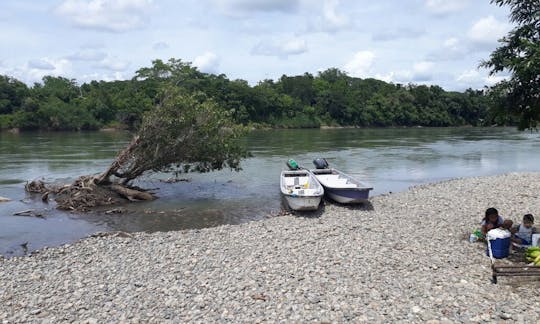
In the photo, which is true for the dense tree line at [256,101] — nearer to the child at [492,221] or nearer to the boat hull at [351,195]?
the boat hull at [351,195]

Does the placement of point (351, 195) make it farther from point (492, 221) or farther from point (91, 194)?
point (91, 194)

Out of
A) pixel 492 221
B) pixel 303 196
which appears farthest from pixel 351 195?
pixel 492 221

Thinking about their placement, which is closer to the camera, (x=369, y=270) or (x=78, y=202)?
(x=369, y=270)

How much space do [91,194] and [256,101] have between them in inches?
3332

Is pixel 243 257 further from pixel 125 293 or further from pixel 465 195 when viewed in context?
pixel 465 195

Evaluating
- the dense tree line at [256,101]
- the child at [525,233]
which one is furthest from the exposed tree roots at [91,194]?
the dense tree line at [256,101]

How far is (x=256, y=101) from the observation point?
104 metres

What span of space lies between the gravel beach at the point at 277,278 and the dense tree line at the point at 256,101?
47378 mm

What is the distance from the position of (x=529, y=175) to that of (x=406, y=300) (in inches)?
885

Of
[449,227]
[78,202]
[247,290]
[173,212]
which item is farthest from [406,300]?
[78,202]

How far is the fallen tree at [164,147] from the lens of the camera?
21.1 meters

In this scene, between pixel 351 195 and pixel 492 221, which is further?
pixel 351 195

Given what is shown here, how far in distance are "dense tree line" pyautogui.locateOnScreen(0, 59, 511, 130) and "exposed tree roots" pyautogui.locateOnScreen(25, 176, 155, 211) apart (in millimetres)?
37417

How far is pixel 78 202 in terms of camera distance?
20516 millimetres
